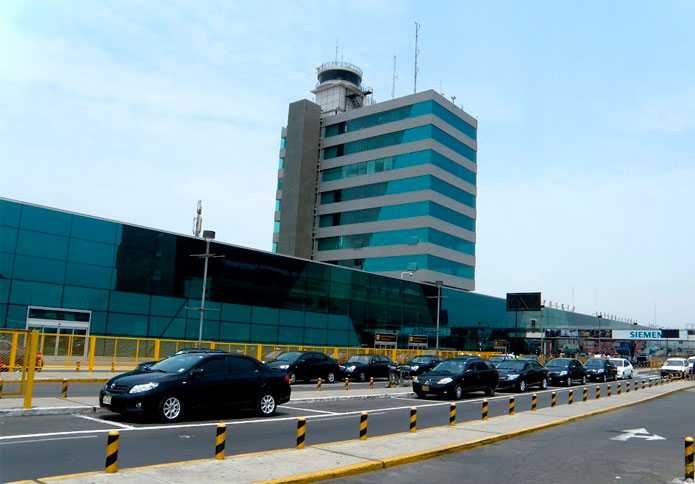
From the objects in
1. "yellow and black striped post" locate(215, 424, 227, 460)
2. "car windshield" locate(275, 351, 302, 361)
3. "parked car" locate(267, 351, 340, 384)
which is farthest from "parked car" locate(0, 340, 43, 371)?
"car windshield" locate(275, 351, 302, 361)

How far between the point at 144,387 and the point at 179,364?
4.15 ft

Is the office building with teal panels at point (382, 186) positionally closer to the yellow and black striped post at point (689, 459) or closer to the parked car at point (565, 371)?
the parked car at point (565, 371)

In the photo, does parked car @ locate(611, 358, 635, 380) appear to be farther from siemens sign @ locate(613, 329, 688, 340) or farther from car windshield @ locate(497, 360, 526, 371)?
siemens sign @ locate(613, 329, 688, 340)

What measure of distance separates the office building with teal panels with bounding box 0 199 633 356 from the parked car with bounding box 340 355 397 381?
11.1 meters

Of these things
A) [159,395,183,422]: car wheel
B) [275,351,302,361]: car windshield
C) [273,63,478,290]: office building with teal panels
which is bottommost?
[159,395,183,422]: car wheel

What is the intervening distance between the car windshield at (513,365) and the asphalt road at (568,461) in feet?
36.8

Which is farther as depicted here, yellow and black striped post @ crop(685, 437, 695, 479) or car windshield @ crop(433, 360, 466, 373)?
car windshield @ crop(433, 360, 466, 373)

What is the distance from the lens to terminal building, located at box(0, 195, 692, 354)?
110 ft

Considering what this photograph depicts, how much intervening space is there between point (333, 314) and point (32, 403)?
37583mm

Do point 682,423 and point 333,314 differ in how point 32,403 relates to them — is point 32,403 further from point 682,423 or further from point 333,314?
point 333,314

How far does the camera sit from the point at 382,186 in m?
74.4

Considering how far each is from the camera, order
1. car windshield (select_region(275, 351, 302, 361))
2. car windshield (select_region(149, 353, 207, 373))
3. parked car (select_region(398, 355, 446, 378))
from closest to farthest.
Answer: car windshield (select_region(149, 353, 207, 373)) → car windshield (select_region(275, 351, 302, 361)) → parked car (select_region(398, 355, 446, 378))

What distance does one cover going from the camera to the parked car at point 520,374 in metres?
26.8

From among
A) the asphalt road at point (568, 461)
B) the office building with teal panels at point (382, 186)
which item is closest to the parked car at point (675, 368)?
the office building with teal panels at point (382, 186)
